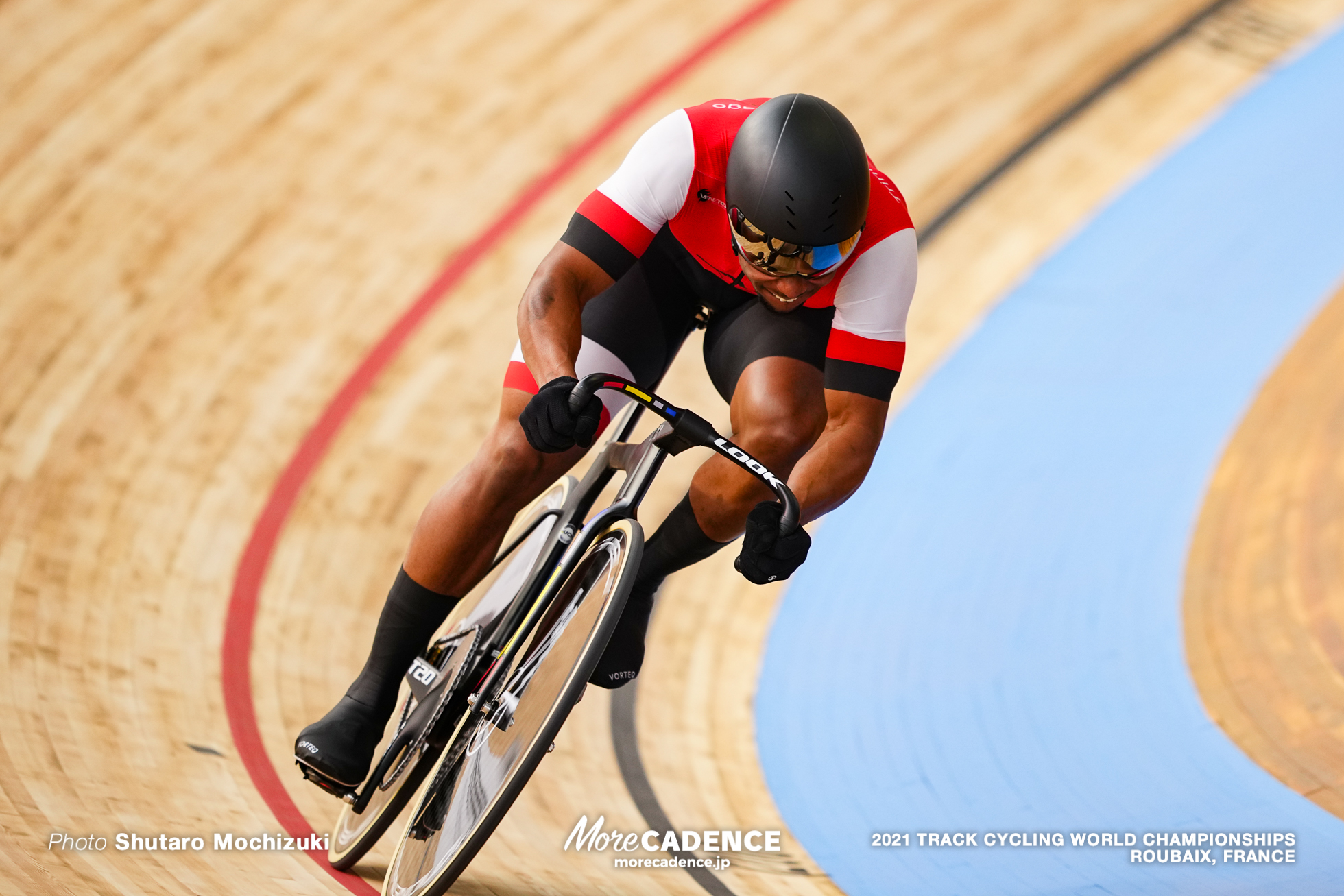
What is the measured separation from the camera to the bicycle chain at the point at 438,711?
2227 mm

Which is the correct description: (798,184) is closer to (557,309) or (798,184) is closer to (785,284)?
(785,284)

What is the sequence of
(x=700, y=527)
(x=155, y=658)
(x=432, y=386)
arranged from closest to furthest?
(x=700, y=527), (x=155, y=658), (x=432, y=386)

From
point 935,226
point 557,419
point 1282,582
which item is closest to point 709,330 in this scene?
point 557,419

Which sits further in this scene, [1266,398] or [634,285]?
[1266,398]

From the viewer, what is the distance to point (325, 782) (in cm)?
243

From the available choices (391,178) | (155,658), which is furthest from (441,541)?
(391,178)

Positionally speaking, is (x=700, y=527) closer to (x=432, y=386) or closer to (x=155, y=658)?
(x=155, y=658)

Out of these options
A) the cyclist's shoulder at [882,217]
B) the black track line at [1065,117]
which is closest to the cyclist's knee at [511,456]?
the cyclist's shoulder at [882,217]

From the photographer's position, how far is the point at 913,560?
3.80 meters

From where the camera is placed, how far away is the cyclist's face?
6.68ft

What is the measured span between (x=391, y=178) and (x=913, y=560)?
238cm

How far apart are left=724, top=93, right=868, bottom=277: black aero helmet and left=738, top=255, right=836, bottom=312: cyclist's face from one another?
31 millimetres

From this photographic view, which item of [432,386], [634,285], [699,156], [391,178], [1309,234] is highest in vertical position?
[699,156]

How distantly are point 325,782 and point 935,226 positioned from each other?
11.2ft
